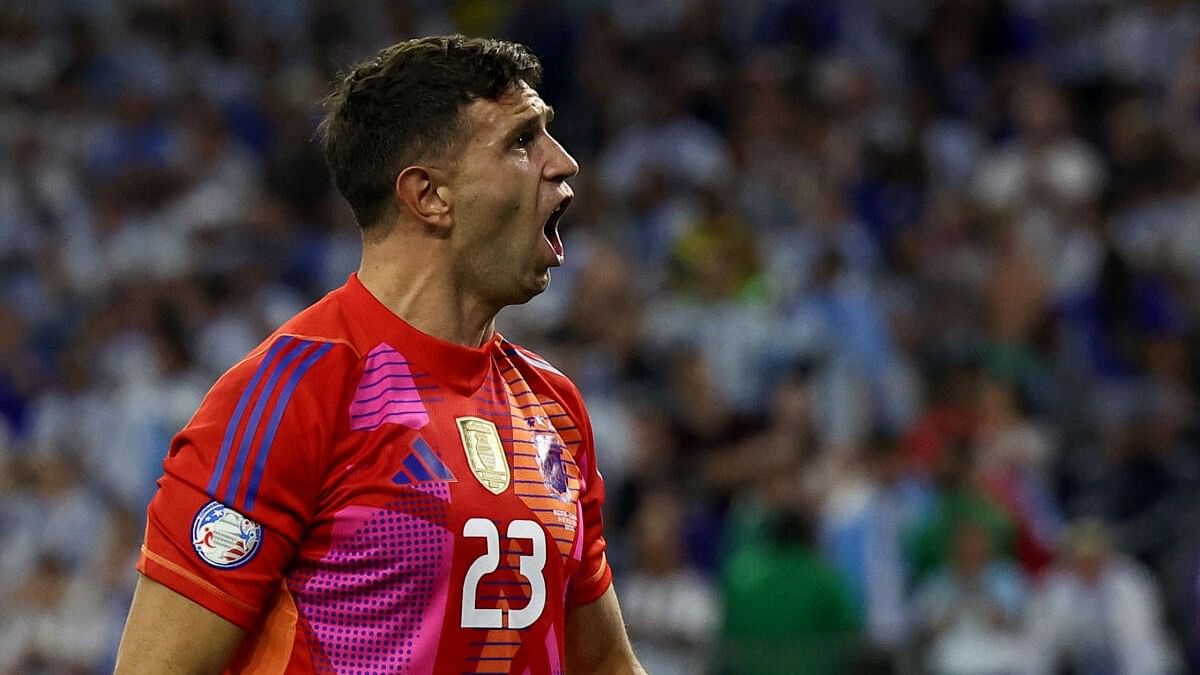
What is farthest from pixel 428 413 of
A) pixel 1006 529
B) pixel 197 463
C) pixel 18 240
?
pixel 18 240

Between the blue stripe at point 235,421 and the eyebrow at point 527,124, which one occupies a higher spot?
the eyebrow at point 527,124

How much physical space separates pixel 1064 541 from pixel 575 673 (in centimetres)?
451

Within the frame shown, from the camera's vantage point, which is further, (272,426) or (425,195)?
(425,195)

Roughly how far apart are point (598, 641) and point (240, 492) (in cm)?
81

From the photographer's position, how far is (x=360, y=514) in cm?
270

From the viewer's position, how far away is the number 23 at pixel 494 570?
2.75m

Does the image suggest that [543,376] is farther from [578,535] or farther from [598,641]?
[598,641]

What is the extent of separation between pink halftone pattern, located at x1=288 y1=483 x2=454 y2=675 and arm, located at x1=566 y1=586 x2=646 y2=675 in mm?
463

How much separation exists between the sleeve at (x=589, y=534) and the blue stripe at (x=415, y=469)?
40 cm

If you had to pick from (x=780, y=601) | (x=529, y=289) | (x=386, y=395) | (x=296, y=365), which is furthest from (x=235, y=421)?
(x=780, y=601)

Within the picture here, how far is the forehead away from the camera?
2.88 metres

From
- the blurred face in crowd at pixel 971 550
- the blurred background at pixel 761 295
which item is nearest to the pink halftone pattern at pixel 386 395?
the blurred background at pixel 761 295

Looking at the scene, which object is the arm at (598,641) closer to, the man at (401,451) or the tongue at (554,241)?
the man at (401,451)

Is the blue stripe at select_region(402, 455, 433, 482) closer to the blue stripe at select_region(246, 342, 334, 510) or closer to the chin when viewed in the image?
the blue stripe at select_region(246, 342, 334, 510)
